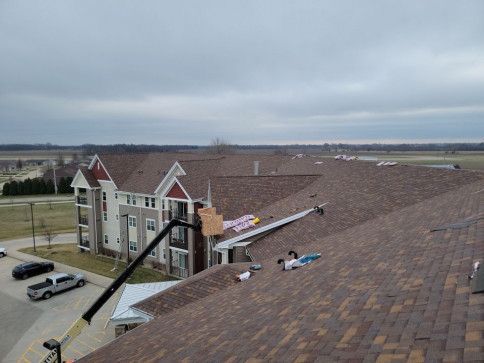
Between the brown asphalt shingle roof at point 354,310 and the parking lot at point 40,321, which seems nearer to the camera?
the brown asphalt shingle roof at point 354,310

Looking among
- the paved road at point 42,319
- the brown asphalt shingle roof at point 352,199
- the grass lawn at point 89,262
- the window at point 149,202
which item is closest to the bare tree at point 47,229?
the grass lawn at point 89,262

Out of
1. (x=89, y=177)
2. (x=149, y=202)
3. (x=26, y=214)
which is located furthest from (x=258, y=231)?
(x=26, y=214)

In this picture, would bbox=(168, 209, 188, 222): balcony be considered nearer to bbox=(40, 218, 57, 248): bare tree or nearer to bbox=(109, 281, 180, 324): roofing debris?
bbox=(109, 281, 180, 324): roofing debris

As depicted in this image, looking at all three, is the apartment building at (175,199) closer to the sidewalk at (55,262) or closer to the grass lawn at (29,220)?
the sidewalk at (55,262)

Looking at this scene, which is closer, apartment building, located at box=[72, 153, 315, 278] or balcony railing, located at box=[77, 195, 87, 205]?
apartment building, located at box=[72, 153, 315, 278]

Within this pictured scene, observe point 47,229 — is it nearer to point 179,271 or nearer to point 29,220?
point 29,220

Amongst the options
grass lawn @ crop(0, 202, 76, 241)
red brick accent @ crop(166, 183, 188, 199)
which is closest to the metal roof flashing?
red brick accent @ crop(166, 183, 188, 199)
